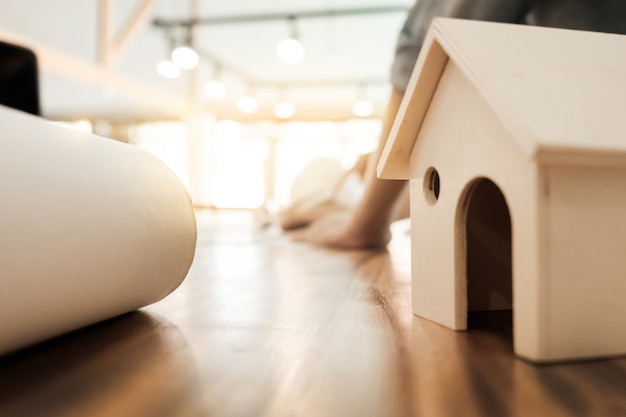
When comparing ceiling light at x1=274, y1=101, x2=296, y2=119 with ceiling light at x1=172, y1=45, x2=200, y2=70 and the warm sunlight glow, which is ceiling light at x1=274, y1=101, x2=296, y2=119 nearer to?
the warm sunlight glow

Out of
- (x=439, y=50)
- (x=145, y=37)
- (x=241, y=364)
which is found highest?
(x=145, y=37)

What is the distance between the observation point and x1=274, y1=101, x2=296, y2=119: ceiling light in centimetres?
830

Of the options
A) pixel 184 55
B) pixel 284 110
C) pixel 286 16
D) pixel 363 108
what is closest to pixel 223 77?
pixel 284 110

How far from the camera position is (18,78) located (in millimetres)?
1387

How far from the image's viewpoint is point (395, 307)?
0.74m

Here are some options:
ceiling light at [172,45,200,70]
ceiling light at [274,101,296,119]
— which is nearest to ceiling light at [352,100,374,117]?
ceiling light at [274,101,296,119]

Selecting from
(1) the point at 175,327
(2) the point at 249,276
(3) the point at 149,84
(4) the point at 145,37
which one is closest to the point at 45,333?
(1) the point at 175,327

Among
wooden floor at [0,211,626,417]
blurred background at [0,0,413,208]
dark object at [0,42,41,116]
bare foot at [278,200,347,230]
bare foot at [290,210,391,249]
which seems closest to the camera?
wooden floor at [0,211,626,417]

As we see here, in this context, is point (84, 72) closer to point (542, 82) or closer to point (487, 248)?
point (487, 248)

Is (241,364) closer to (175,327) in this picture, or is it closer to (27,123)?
(175,327)

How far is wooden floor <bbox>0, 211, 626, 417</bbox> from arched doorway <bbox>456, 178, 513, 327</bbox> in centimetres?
4

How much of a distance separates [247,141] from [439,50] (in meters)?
8.92

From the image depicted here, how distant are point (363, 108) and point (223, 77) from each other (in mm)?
2277

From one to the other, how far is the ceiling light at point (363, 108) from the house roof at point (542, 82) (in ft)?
24.4
